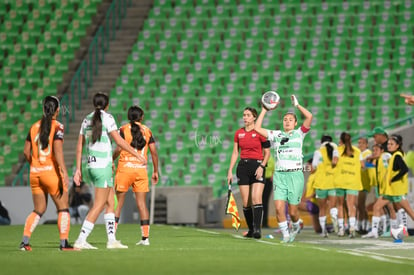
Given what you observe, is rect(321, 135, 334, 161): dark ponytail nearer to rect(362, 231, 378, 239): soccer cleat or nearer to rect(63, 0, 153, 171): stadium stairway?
rect(362, 231, 378, 239): soccer cleat

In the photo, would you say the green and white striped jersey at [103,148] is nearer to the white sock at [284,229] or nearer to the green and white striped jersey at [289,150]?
the green and white striped jersey at [289,150]

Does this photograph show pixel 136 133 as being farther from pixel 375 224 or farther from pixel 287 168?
pixel 375 224

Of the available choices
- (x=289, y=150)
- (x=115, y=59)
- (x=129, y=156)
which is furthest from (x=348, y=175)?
(x=115, y=59)

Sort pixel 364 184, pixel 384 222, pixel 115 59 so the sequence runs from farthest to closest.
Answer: pixel 115 59 → pixel 364 184 → pixel 384 222

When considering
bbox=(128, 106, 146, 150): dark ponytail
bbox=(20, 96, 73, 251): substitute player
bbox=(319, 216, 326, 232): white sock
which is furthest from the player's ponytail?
bbox=(20, 96, 73, 251): substitute player

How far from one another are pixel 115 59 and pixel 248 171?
1725cm

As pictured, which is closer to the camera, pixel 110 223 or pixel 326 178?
pixel 110 223

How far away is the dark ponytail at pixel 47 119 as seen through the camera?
11.7 m

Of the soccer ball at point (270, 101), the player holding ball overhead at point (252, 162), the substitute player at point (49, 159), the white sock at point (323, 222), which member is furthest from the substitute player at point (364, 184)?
the substitute player at point (49, 159)

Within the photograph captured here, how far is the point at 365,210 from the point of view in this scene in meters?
20.6

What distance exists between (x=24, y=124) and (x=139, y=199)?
17224 millimetres

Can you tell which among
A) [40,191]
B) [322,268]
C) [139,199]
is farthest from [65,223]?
[322,268]

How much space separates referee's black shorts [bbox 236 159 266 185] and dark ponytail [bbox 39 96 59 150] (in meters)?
4.63

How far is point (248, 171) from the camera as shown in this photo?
612 inches
